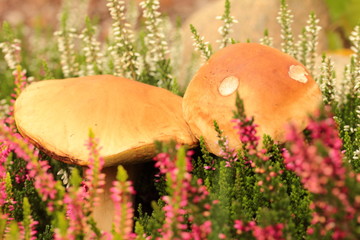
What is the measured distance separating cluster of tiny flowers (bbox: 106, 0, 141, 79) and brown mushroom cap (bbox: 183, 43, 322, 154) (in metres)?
0.67

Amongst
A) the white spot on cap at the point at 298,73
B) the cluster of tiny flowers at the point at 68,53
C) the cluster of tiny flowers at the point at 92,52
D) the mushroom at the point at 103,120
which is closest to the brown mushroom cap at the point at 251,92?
the white spot on cap at the point at 298,73

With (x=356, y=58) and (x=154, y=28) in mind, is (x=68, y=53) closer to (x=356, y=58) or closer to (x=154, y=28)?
(x=154, y=28)

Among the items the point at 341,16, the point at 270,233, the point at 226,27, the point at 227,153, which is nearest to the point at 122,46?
the point at 226,27

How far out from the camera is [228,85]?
5.70 ft

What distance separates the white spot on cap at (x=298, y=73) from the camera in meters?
1.74

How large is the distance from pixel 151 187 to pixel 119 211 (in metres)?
1.01

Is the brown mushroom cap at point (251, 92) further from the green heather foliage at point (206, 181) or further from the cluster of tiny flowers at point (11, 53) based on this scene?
the cluster of tiny flowers at point (11, 53)

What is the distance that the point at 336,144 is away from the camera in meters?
0.93

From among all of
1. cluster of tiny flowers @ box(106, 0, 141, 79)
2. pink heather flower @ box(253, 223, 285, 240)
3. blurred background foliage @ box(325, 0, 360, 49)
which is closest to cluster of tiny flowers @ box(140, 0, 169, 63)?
cluster of tiny flowers @ box(106, 0, 141, 79)

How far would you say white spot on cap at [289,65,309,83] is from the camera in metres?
1.74

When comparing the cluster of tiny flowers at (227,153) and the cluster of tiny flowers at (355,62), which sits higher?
the cluster of tiny flowers at (355,62)

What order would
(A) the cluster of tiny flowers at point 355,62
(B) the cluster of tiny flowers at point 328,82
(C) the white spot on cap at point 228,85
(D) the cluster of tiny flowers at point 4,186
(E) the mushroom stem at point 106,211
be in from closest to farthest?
(D) the cluster of tiny flowers at point 4,186, (C) the white spot on cap at point 228,85, (E) the mushroom stem at point 106,211, (B) the cluster of tiny flowers at point 328,82, (A) the cluster of tiny flowers at point 355,62

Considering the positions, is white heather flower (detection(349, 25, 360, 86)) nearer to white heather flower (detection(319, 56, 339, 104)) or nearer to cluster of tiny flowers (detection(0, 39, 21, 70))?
white heather flower (detection(319, 56, 339, 104))

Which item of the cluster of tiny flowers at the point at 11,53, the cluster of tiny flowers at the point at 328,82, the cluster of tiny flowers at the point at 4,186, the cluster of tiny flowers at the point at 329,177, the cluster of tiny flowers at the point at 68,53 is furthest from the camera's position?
the cluster of tiny flowers at the point at 68,53
